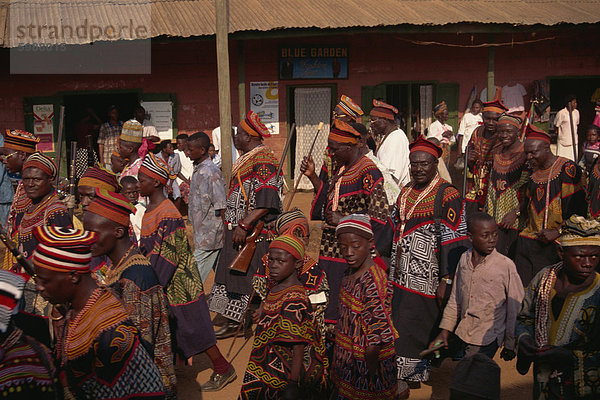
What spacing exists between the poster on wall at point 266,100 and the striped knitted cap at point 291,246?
412 inches

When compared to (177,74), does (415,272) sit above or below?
below

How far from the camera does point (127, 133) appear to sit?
709 centimetres

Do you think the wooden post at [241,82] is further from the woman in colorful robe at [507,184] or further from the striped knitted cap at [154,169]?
the striped knitted cap at [154,169]

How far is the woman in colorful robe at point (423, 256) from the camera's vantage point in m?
5.21

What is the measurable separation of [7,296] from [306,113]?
42.0 ft

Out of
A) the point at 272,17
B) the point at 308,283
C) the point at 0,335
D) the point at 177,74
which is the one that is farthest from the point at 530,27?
the point at 0,335

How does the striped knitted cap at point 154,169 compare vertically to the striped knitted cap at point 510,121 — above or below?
below

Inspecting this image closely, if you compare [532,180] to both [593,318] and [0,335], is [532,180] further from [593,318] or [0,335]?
[0,335]

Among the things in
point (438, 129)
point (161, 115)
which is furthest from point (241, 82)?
point (438, 129)

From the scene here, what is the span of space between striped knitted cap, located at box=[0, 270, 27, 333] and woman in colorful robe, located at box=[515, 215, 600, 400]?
2737 mm

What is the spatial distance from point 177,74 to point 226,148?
4752mm

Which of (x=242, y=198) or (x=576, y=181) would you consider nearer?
(x=576, y=181)

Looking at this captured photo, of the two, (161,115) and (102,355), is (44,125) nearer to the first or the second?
(161,115)

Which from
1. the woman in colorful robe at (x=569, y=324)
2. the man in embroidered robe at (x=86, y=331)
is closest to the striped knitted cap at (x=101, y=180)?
the man in embroidered robe at (x=86, y=331)
